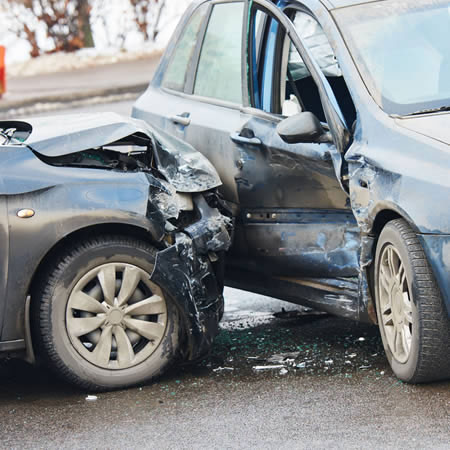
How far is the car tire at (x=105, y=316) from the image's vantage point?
4977 millimetres

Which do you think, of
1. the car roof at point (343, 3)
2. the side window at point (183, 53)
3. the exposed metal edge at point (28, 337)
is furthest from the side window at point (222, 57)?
the exposed metal edge at point (28, 337)

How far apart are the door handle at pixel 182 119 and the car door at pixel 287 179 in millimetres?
533

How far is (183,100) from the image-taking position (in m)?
6.70

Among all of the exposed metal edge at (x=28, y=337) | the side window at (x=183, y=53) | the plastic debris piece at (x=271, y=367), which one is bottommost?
the plastic debris piece at (x=271, y=367)

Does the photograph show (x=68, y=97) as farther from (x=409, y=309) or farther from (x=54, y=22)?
(x=409, y=309)

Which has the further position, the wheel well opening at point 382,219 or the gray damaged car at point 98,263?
Answer: the gray damaged car at point 98,263

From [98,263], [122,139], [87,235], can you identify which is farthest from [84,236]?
[122,139]

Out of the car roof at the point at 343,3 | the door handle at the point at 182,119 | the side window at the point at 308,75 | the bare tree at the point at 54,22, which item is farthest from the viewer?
the bare tree at the point at 54,22

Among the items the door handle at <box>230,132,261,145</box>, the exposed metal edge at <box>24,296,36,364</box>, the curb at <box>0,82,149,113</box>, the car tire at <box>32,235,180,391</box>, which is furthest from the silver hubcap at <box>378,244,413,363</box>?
the curb at <box>0,82,149,113</box>

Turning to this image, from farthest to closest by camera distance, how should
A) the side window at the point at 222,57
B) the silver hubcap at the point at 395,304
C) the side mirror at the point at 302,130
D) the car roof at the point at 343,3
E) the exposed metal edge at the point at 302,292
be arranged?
the side window at the point at 222,57, the car roof at the point at 343,3, the exposed metal edge at the point at 302,292, the side mirror at the point at 302,130, the silver hubcap at the point at 395,304

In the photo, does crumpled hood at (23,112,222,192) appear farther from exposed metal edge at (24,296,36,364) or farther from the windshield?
the windshield

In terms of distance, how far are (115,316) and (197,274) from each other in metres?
0.47

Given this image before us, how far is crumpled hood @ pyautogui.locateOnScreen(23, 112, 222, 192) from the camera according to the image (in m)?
5.19

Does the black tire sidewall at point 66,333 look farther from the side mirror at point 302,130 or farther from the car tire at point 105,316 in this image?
the side mirror at point 302,130
